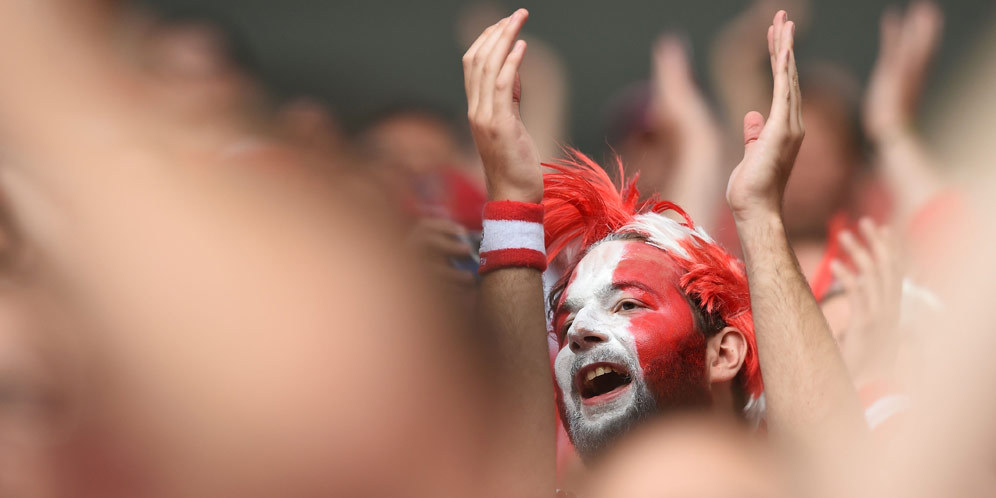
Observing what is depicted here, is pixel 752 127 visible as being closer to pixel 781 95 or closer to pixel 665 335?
pixel 781 95

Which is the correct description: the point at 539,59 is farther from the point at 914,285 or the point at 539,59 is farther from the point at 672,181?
the point at 914,285

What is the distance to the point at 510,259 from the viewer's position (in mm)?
1780

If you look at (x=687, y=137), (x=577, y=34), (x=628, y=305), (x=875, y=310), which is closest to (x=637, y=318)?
(x=628, y=305)

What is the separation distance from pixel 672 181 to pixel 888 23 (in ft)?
3.20

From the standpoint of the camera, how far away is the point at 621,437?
1.83m

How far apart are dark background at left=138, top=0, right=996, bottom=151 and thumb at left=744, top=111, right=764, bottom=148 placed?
1.72 metres

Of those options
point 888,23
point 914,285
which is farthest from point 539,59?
point 914,285

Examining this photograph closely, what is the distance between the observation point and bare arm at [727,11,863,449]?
1.70 metres

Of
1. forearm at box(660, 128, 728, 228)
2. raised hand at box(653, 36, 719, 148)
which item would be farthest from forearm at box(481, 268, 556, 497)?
raised hand at box(653, 36, 719, 148)

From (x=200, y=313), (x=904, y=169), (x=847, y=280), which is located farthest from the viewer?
(x=904, y=169)

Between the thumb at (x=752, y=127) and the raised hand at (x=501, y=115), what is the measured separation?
42cm

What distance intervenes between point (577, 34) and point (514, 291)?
2.59 metres

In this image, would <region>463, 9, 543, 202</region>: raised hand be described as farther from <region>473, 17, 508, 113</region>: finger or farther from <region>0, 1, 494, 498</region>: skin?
<region>0, 1, 494, 498</region>: skin

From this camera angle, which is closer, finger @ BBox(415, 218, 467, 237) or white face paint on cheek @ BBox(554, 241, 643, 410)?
finger @ BBox(415, 218, 467, 237)
